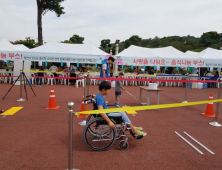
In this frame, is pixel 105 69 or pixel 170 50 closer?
pixel 105 69

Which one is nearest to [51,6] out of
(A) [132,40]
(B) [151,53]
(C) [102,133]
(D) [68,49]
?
(D) [68,49]

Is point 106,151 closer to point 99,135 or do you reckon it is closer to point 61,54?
point 99,135

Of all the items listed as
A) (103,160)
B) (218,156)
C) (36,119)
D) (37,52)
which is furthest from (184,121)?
(37,52)

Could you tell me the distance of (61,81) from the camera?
15125 mm

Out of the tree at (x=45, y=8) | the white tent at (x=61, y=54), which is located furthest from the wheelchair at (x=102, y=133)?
the tree at (x=45, y=8)

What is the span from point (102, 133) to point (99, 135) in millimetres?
116

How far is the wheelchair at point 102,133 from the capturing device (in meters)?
3.44

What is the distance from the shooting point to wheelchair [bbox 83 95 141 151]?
11.3 ft

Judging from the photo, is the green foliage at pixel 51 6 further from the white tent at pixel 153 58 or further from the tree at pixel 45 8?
the white tent at pixel 153 58

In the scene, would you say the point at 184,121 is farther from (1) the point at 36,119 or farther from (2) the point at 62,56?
(2) the point at 62,56

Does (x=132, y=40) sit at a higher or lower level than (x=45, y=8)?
higher

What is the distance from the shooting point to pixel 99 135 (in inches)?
145

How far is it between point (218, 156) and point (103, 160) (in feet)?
6.99

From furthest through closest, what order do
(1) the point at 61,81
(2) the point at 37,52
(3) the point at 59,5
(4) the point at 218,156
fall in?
1. (3) the point at 59,5
2. (1) the point at 61,81
3. (2) the point at 37,52
4. (4) the point at 218,156
